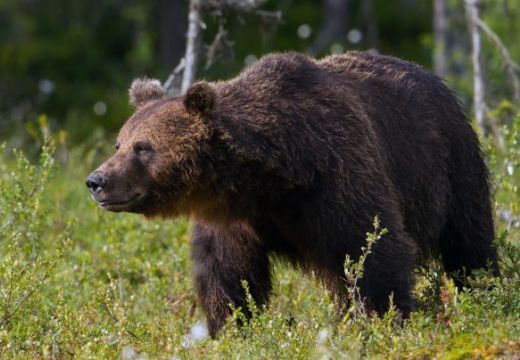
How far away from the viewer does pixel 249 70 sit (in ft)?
23.6

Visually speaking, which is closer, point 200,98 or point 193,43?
point 200,98

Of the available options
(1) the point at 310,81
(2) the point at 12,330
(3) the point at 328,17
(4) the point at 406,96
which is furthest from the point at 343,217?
(3) the point at 328,17

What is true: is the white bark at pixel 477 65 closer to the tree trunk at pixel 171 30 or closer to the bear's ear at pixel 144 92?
the bear's ear at pixel 144 92

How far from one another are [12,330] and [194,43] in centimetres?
421

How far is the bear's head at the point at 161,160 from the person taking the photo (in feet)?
21.9

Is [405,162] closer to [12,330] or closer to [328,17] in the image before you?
[12,330]

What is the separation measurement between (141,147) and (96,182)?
385mm

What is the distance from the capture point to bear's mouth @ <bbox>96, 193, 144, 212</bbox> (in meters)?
6.64

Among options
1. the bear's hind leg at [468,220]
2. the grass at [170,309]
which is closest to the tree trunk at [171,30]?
the grass at [170,309]

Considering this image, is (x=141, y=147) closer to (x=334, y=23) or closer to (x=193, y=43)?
(x=193, y=43)

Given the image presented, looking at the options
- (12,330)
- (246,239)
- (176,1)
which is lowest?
(176,1)

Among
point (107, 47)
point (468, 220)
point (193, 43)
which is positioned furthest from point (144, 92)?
point (107, 47)

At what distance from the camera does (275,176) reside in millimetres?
6707

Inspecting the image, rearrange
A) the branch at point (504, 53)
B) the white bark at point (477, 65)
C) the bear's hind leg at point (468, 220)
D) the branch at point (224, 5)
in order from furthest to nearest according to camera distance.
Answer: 1. the white bark at point (477, 65)
2. the branch at point (504, 53)
3. the branch at point (224, 5)
4. the bear's hind leg at point (468, 220)
